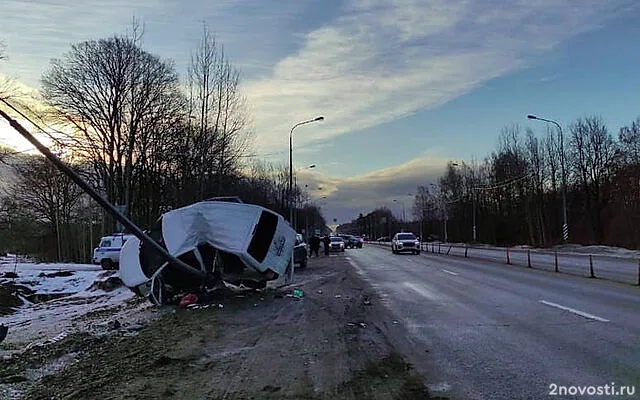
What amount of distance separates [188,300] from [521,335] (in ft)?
29.4

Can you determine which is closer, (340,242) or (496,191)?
(340,242)

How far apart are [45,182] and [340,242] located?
104ft

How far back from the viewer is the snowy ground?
13594 mm

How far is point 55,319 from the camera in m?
17.4

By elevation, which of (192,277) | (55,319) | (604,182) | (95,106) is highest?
(95,106)

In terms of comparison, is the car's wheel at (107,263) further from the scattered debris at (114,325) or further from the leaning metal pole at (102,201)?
the scattered debris at (114,325)

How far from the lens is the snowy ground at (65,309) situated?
13.6 metres

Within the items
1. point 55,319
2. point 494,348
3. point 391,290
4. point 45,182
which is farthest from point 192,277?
point 45,182

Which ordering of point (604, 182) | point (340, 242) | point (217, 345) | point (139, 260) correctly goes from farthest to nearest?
point (604, 182), point (340, 242), point (139, 260), point (217, 345)

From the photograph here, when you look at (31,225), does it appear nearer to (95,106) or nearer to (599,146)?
(95,106)

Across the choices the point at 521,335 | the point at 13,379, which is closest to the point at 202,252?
the point at 13,379

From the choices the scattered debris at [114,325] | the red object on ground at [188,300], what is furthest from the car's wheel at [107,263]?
the scattered debris at [114,325]

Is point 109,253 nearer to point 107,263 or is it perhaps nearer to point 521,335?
point 107,263

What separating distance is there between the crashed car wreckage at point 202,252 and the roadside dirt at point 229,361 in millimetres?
1966
